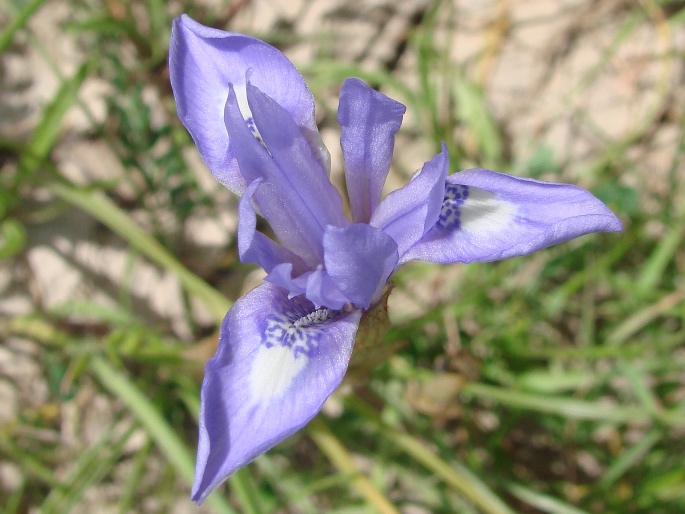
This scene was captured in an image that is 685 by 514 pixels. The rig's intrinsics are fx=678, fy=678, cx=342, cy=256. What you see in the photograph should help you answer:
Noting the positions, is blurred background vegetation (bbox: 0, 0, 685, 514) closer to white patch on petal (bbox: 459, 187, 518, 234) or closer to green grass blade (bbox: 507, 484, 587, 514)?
green grass blade (bbox: 507, 484, 587, 514)

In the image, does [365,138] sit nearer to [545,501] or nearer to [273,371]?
[273,371]

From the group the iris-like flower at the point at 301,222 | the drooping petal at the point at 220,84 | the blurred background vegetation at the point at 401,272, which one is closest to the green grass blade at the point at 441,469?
the blurred background vegetation at the point at 401,272

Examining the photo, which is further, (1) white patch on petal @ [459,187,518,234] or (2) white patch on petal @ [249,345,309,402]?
(1) white patch on petal @ [459,187,518,234]

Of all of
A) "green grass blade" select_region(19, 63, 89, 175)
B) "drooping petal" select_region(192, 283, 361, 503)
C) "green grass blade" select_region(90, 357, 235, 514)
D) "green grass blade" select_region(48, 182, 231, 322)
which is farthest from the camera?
"green grass blade" select_region(19, 63, 89, 175)

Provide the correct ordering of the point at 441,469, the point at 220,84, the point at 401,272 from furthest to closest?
1. the point at 401,272
2. the point at 441,469
3. the point at 220,84

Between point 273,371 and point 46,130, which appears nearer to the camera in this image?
point 273,371

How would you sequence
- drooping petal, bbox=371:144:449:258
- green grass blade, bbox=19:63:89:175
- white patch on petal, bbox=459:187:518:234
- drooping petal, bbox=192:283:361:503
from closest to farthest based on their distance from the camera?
drooping petal, bbox=192:283:361:503 < drooping petal, bbox=371:144:449:258 < white patch on petal, bbox=459:187:518:234 < green grass blade, bbox=19:63:89:175

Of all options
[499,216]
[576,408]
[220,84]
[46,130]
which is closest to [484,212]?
[499,216]

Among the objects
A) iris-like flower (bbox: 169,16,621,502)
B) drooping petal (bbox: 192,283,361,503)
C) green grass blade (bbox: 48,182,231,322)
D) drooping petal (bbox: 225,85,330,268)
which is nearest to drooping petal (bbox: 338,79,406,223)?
iris-like flower (bbox: 169,16,621,502)
